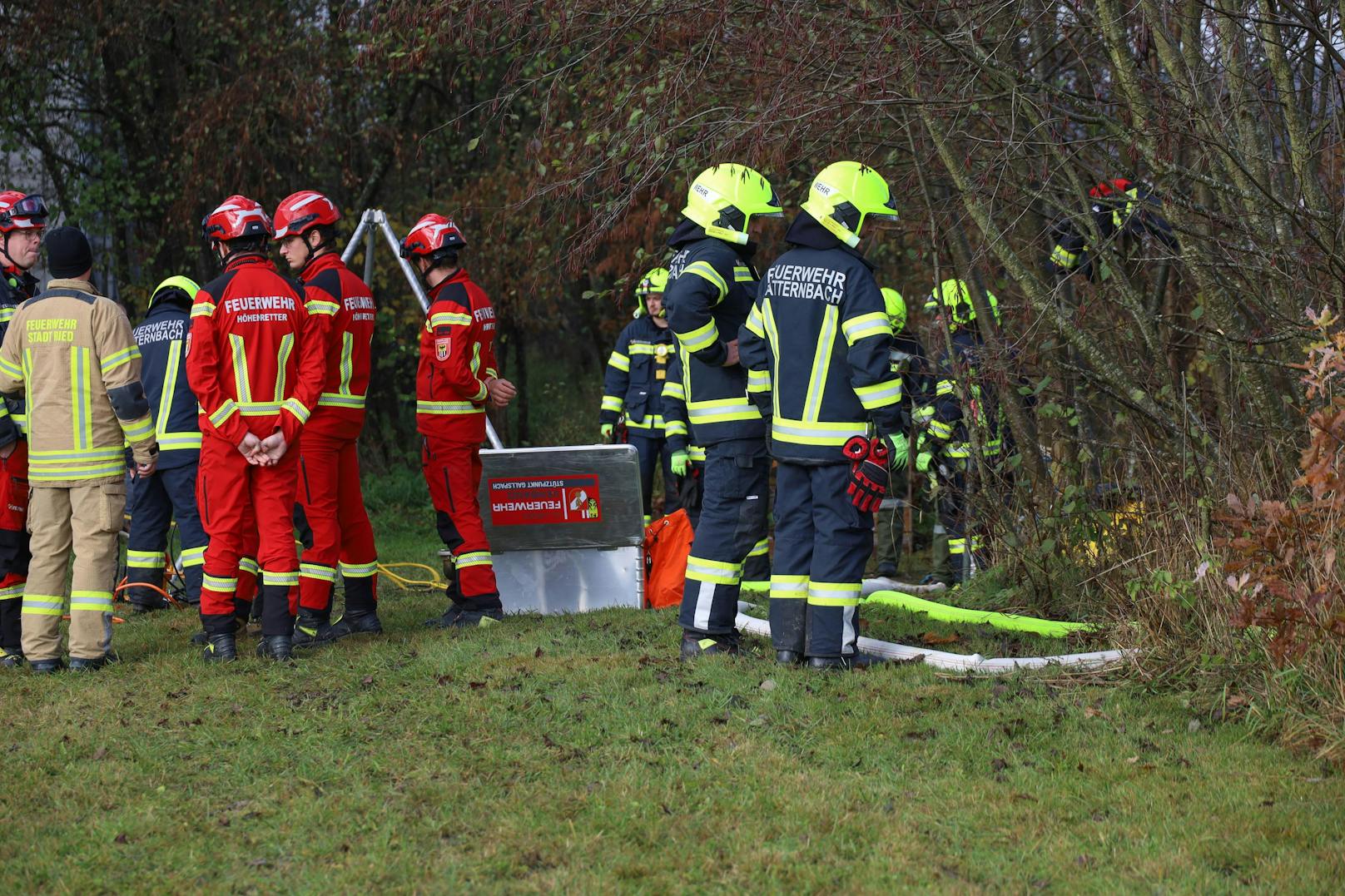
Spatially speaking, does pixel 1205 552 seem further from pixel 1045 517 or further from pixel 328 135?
pixel 328 135

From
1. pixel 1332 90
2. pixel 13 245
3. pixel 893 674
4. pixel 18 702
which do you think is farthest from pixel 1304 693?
pixel 13 245

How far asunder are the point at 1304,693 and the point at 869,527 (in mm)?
1888

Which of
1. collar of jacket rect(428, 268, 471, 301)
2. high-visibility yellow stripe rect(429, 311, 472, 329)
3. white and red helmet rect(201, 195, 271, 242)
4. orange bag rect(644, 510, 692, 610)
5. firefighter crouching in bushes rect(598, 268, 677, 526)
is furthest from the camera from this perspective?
firefighter crouching in bushes rect(598, 268, 677, 526)

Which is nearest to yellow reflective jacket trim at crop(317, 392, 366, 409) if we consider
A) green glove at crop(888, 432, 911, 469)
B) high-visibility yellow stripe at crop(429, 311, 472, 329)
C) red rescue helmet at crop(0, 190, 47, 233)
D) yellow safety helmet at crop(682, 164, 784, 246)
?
high-visibility yellow stripe at crop(429, 311, 472, 329)

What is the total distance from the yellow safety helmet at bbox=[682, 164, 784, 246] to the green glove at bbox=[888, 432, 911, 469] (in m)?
1.28

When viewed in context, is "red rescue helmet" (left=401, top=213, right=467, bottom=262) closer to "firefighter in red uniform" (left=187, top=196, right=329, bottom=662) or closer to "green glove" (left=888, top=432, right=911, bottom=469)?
"firefighter in red uniform" (left=187, top=196, right=329, bottom=662)

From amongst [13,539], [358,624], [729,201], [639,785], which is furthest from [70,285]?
[639,785]

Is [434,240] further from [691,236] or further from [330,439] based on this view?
[691,236]

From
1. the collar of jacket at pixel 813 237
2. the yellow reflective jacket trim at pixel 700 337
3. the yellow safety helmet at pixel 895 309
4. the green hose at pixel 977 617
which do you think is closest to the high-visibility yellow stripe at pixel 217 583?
the yellow reflective jacket trim at pixel 700 337

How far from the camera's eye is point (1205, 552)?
562cm

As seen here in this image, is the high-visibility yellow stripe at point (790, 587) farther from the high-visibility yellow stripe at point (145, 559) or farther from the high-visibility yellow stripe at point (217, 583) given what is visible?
the high-visibility yellow stripe at point (145, 559)

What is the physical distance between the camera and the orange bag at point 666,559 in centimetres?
828

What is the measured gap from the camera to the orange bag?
828cm

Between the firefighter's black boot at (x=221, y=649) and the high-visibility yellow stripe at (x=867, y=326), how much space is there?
3403 mm
